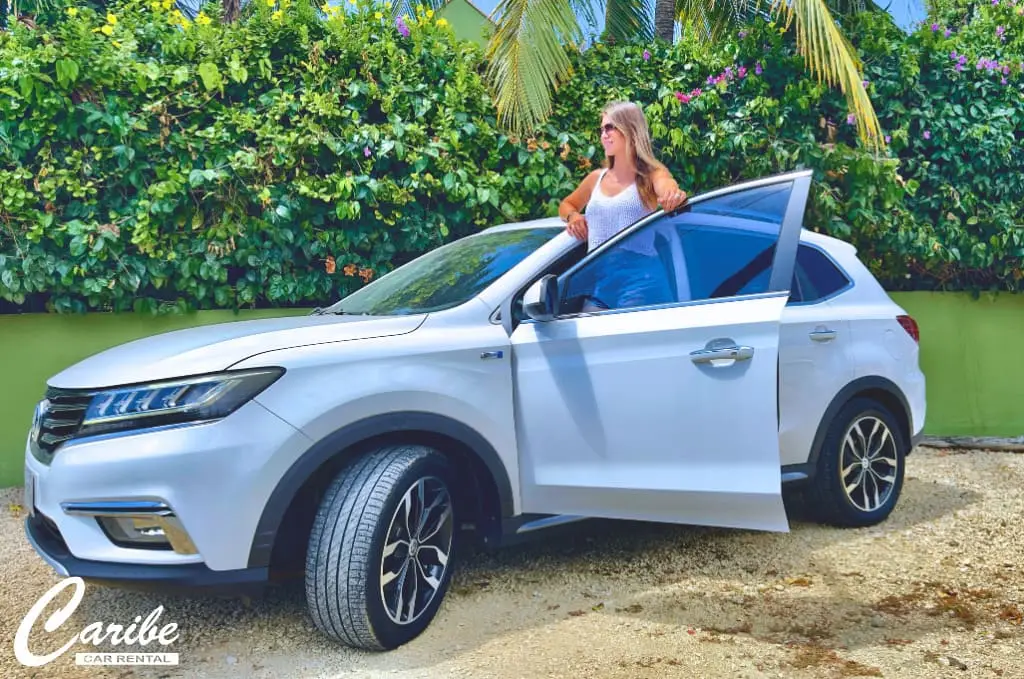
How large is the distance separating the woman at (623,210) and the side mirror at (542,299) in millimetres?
251

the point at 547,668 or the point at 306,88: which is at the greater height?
the point at 306,88

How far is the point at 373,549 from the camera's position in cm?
283

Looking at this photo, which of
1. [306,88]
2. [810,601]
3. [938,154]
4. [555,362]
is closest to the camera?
[555,362]

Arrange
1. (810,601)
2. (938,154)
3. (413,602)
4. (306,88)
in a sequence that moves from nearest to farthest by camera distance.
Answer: (413,602)
(810,601)
(306,88)
(938,154)

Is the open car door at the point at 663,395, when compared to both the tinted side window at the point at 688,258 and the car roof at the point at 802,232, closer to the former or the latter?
the tinted side window at the point at 688,258

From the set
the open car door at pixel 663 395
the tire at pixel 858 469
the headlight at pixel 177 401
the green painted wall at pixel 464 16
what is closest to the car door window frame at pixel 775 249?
the open car door at pixel 663 395

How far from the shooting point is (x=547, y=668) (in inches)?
115

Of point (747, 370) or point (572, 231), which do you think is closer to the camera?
point (747, 370)

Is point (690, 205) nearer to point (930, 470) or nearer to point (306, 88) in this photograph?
point (306, 88)

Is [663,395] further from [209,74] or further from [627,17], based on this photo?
[627,17]

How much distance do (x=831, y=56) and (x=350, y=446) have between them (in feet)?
16.2

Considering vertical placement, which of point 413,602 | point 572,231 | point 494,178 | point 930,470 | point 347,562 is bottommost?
point 930,470

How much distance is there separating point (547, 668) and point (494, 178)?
3.76 metres

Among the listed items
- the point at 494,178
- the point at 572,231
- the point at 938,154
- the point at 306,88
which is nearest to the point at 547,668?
the point at 572,231
